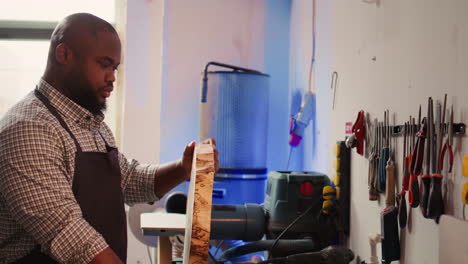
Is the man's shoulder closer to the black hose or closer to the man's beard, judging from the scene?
the man's beard

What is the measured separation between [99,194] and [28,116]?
0.29 metres

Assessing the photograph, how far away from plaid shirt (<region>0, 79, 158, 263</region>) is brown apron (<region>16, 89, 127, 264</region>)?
1.1 inches

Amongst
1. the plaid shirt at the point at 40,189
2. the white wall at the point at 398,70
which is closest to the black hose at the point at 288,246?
the white wall at the point at 398,70

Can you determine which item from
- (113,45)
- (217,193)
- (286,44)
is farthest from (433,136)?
(286,44)

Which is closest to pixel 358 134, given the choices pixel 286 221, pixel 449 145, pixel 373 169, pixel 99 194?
pixel 373 169

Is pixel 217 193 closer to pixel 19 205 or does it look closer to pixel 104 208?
pixel 104 208

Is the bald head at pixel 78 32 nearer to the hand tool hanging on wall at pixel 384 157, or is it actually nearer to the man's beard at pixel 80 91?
the man's beard at pixel 80 91

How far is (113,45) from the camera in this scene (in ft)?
4.46

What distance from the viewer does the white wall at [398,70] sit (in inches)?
40.4

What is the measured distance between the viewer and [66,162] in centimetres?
125

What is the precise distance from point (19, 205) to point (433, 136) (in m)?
0.94

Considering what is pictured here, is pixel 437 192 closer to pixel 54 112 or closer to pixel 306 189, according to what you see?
pixel 306 189

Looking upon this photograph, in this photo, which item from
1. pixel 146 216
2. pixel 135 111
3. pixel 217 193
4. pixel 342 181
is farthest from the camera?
pixel 135 111

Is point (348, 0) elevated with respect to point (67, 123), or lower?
elevated
